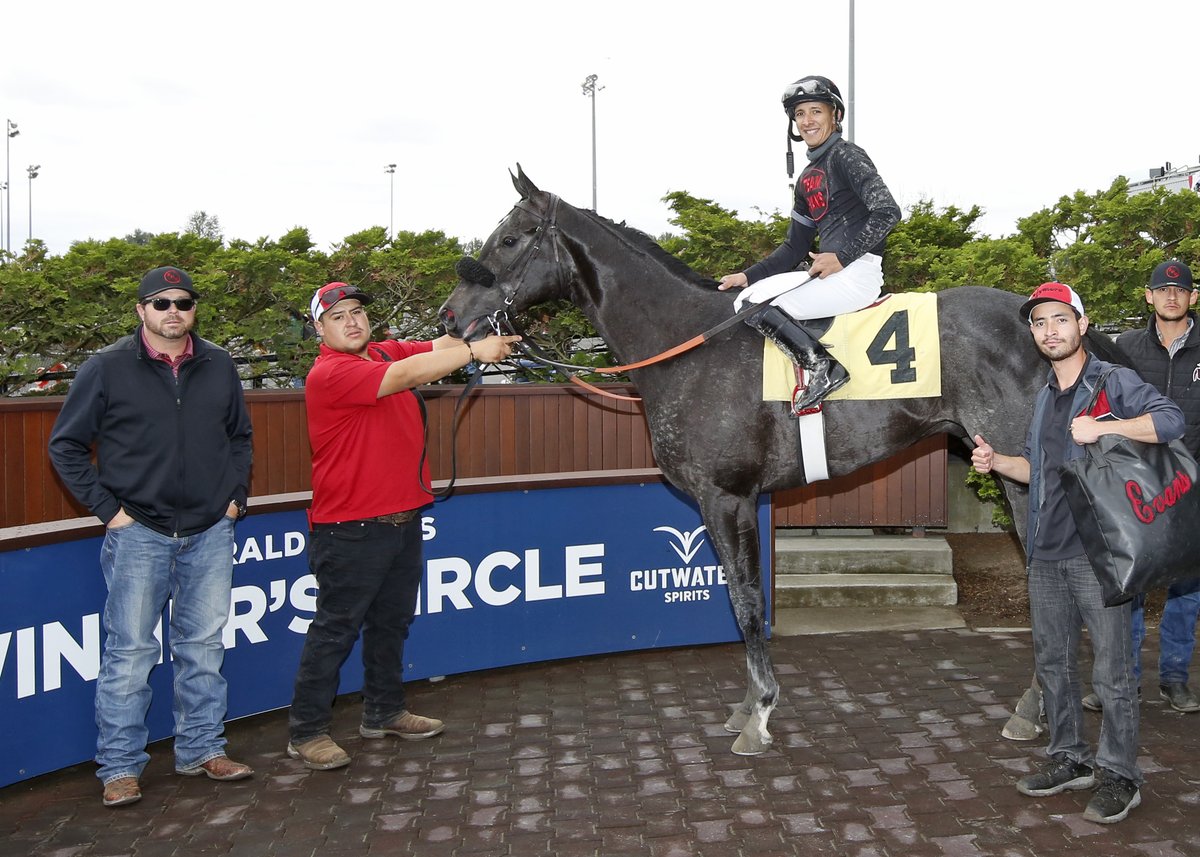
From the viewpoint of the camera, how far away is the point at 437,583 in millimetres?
5551

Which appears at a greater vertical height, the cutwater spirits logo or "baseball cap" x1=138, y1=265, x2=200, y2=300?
"baseball cap" x1=138, y1=265, x2=200, y2=300

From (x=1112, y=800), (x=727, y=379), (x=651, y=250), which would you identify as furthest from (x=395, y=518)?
(x=1112, y=800)

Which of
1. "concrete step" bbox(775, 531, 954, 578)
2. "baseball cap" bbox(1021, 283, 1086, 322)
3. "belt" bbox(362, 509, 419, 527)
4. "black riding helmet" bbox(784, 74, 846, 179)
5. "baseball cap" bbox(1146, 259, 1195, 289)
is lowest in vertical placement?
"concrete step" bbox(775, 531, 954, 578)

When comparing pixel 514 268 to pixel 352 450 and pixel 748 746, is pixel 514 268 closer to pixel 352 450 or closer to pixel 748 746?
pixel 352 450

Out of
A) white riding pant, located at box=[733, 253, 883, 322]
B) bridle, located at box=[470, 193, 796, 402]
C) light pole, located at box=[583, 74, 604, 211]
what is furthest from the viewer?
light pole, located at box=[583, 74, 604, 211]

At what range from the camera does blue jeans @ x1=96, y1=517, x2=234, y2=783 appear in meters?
4.06

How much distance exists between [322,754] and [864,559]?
4.33m

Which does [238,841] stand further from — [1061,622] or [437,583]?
[1061,622]

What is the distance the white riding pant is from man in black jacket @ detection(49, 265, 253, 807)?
2.40 metres

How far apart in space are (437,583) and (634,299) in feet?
6.32

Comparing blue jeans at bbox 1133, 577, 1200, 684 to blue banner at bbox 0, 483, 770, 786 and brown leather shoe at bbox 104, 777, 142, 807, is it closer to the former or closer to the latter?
blue banner at bbox 0, 483, 770, 786

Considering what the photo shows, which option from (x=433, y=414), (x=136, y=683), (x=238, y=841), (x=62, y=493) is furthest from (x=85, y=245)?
(x=238, y=841)

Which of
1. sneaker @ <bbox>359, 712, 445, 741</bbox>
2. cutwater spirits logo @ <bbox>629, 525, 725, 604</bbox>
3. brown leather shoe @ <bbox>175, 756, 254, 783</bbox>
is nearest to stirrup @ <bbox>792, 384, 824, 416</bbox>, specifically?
cutwater spirits logo @ <bbox>629, 525, 725, 604</bbox>

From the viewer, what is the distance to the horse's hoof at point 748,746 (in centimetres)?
445
